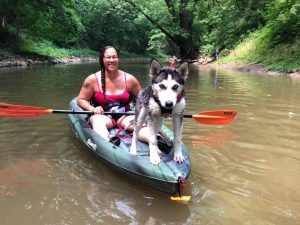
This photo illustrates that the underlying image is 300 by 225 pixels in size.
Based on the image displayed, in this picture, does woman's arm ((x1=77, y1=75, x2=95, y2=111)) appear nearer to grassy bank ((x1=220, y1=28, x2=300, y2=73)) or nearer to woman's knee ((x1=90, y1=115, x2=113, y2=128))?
woman's knee ((x1=90, y1=115, x2=113, y2=128))

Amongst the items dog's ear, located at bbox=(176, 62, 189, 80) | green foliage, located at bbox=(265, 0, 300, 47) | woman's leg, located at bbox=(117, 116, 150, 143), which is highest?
green foliage, located at bbox=(265, 0, 300, 47)

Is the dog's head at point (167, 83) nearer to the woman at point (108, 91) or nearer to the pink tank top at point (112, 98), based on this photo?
the woman at point (108, 91)

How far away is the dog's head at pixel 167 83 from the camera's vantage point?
3.55 meters

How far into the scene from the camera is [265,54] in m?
18.4

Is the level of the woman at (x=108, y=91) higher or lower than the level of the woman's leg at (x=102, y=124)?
higher

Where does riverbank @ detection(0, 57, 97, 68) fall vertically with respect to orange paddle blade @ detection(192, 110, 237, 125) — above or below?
below

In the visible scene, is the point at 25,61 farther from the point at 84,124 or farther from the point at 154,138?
Answer: the point at 154,138

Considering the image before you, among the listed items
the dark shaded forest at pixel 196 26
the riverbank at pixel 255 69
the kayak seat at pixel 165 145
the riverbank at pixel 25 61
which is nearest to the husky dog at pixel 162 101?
the kayak seat at pixel 165 145

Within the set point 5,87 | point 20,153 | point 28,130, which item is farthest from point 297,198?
point 5,87

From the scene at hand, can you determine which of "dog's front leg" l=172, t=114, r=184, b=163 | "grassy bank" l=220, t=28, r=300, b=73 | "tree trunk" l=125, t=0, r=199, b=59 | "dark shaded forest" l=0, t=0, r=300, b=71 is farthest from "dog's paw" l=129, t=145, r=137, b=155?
"tree trunk" l=125, t=0, r=199, b=59

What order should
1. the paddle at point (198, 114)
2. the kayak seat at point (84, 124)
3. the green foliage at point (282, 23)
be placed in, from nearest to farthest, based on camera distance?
1. the paddle at point (198, 114)
2. the kayak seat at point (84, 124)
3. the green foliage at point (282, 23)

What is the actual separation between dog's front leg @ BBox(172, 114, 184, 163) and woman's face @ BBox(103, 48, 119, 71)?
1573 millimetres

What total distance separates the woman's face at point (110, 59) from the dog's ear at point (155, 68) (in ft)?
4.63

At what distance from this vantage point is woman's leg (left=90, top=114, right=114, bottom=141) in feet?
16.0
